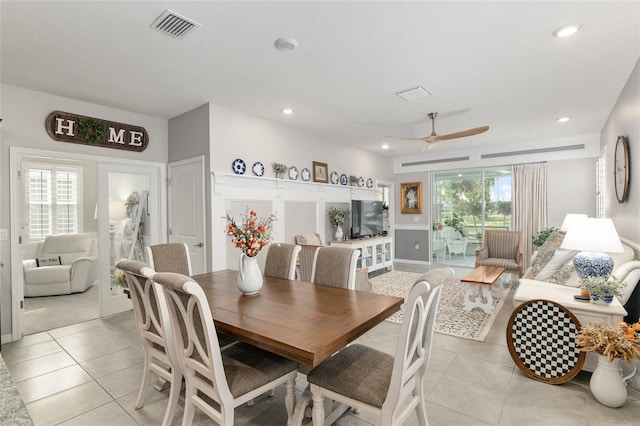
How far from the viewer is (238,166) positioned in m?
4.27

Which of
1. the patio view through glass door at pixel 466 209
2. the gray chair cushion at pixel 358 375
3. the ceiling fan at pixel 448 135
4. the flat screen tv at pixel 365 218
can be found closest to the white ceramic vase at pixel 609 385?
the gray chair cushion at pixel 358 375

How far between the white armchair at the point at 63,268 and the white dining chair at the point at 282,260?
4185mm

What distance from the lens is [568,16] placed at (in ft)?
7.35

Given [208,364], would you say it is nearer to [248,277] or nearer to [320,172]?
[248,277]

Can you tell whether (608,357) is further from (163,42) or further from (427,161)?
(427,161)

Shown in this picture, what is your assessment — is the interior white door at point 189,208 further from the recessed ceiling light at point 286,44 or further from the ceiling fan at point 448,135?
the ceiling fan at point 448,135

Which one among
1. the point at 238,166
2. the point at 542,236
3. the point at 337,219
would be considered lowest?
the point at 542,236

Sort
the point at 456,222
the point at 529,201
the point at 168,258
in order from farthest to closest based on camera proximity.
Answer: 1. the point at 456,222
2. the point at 529,201
3. the point at 168,258

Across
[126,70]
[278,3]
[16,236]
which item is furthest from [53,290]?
[278,3]

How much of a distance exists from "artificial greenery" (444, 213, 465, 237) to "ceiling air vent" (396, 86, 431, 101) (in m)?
4.29

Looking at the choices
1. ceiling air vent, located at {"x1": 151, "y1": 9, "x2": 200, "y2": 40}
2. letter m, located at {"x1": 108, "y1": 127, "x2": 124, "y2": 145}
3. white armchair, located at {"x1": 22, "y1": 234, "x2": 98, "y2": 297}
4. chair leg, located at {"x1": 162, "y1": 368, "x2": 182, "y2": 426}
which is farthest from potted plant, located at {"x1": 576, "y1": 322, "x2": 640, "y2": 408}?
white armchair, located at {"x1": 22, "y1": 234, "x2": 98, "y2": 297}

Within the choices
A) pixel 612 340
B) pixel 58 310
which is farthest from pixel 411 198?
pixel 58 310

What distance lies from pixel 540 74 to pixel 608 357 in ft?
8.66

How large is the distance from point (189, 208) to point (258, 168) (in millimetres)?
1093
